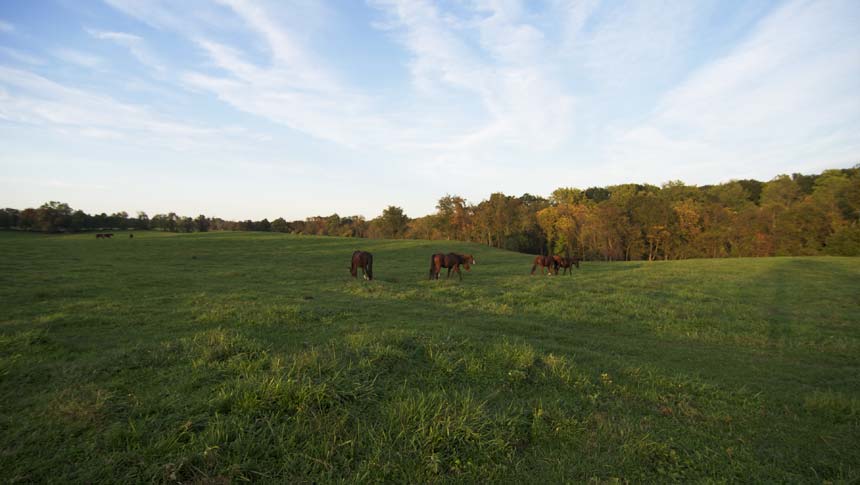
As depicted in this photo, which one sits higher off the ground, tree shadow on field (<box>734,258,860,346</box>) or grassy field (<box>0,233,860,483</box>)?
grassy field (<box>0,233,860,483</box>)

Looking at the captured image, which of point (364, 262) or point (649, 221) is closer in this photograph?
point (364, 262)

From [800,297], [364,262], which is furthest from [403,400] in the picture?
[800,297]

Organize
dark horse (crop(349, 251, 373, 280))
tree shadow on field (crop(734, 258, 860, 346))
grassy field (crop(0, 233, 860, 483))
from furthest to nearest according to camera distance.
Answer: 1. dark horse (crop(349, 251, 373, 280))
2. tree shadow on field (crop(734, 258, 860, 346))
3. grassy field (crop(0, 233, 860, 483))

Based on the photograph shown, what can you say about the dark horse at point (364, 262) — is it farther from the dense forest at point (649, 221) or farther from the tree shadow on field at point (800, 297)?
the dense forest at point (649, 221)

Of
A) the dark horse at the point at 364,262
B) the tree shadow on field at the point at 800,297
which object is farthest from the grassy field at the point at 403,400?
the dark horse at the point at 364,262

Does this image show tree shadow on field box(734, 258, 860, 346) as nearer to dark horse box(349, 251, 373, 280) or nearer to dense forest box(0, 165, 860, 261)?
dark horse box(349, 251, 373, 280)

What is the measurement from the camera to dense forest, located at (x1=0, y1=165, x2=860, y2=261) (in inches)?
2032

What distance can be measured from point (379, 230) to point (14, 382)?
297 ft

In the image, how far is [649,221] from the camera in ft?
205

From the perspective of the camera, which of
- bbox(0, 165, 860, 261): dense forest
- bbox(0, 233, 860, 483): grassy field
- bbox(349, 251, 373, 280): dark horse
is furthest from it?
bbox(0, 165, 860, 261): dense forest

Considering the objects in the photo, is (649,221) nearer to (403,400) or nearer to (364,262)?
(364,262)

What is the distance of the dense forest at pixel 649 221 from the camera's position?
51625 mm

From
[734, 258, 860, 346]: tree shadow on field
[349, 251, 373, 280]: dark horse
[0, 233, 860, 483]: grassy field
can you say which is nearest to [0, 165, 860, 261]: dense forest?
[734, 258, 860, 346]: tree shadow on field

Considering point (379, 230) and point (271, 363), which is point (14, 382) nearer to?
point (271, 363)
